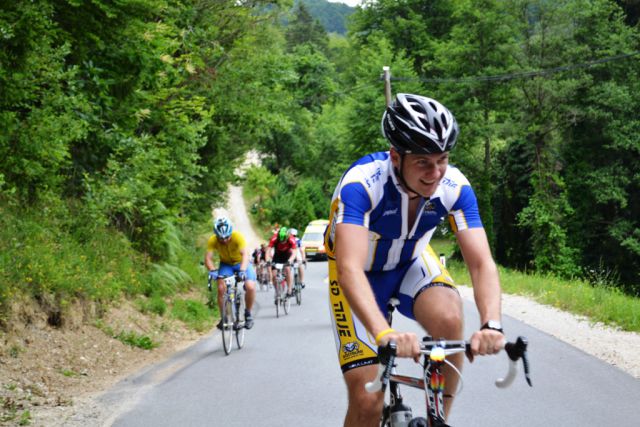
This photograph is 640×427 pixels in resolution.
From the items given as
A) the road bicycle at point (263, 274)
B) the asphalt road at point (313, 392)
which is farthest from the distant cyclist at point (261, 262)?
the asphalt road at point (313, 392)

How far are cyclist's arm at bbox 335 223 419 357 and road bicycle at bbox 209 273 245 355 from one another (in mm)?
8502

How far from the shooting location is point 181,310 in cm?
1636

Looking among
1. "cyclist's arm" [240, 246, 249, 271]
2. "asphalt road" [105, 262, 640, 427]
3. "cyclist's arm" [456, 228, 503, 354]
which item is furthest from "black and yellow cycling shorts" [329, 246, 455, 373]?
"cyclist's arm" [240, 246, 249, 271]

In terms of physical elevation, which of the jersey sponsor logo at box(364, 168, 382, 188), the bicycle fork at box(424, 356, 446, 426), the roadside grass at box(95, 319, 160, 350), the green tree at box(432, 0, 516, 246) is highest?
the green tree at box(432, 0, 516, 246)

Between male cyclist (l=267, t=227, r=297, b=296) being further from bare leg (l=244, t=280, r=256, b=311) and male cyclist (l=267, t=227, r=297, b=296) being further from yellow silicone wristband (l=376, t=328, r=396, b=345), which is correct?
yellow silicone wristband (l=376, t=328, r=396, b=345)

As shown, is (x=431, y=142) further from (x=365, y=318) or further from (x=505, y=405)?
(x=505, y=405)

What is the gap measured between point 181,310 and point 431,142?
Result: 13.1 metres

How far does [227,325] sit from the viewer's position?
12.5m

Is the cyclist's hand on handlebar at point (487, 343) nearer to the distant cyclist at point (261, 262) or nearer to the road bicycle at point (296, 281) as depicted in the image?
the road bicycle at point (296, 281)

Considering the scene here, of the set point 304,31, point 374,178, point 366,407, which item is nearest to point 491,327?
point 366,407

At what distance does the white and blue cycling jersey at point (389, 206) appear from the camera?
4180 millimetres

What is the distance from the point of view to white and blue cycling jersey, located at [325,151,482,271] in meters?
4.18

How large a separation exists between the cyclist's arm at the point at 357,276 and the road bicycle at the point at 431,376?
159 mm

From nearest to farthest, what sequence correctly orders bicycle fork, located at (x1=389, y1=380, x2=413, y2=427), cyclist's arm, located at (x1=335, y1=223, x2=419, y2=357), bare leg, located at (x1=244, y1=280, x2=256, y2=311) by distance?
cyclist's arm, located at (x1=335, y1=223, x2=419, y2=357) → bicycle fork, located at (x1=389, y1=380, x2=413, y2=427) → bare leg, located at (x1=244, y1=280, x2=256, y2=311)
